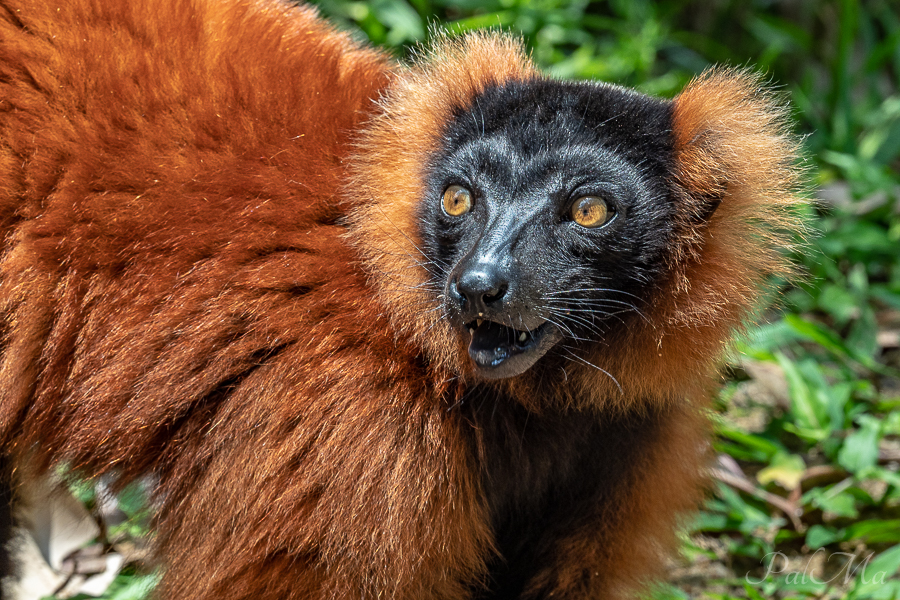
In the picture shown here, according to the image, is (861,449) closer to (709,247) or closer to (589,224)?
(709,247)

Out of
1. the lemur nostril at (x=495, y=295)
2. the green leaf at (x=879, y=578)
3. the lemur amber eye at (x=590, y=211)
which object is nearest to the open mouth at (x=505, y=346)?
the lemur nostril at (x=495, y=295)

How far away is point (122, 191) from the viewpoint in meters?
2.85

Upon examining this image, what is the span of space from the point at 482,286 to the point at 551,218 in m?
0.35

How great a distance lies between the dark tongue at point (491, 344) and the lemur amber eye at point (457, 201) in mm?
346

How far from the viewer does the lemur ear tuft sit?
8.94ft

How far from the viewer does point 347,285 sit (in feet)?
9.28

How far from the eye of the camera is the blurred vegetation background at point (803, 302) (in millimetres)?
3844

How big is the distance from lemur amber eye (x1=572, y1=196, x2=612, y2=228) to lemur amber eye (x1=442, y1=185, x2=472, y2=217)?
314 mm

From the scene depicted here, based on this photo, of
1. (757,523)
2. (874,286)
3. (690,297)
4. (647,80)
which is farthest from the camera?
(647,80)

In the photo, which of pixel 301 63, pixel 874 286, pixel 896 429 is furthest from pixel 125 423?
pixel 874 286

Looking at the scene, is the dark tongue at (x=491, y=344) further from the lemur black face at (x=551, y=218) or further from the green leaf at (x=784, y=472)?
the green leaf at (x=784, y=472)

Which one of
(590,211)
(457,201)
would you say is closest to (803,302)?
(590,211)

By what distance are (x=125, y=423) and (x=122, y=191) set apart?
2.32ft

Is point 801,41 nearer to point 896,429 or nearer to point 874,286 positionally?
point 874,286
